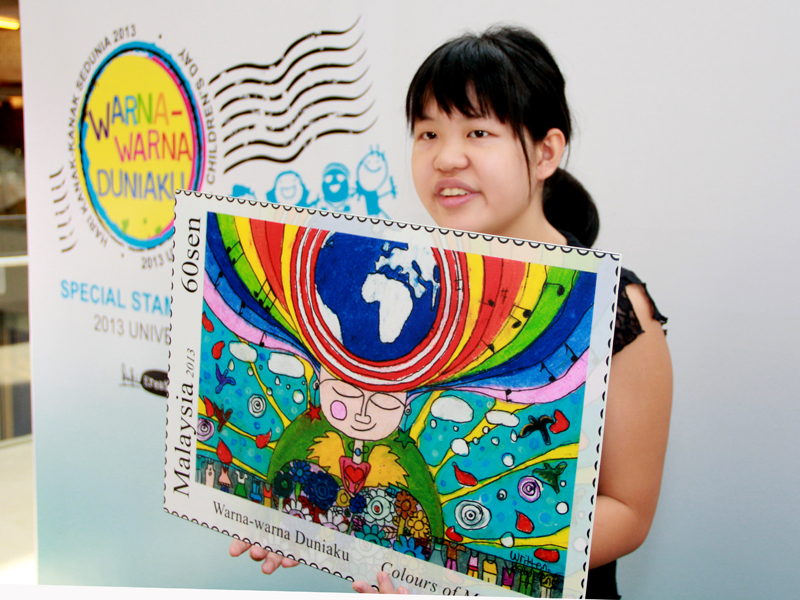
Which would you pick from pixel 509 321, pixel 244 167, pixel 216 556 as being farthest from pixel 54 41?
pixel 509 321

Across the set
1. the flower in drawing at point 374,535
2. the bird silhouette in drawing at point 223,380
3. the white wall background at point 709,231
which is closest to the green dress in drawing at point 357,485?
the flower in drawing at point 374,535

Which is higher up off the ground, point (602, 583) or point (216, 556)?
point (602, 583)

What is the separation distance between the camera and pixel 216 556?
5.90 feet

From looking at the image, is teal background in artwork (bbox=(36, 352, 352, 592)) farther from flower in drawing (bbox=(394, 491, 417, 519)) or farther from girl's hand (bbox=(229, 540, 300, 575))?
flower in drawing (bbox=(394, 491, 417, 519))

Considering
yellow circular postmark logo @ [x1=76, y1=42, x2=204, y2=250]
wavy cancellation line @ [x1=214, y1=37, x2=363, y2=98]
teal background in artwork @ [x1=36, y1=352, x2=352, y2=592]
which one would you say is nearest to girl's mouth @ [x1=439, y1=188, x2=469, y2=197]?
wavy cancellation line @ [x1=214, y1=37, x2=363, y2=98]

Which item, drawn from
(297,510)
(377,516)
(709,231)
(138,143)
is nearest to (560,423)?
(377,516)

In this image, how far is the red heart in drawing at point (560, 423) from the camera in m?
0.63

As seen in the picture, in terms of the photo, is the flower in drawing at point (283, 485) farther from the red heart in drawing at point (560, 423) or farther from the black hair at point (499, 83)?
the black hair at point (499, 83)

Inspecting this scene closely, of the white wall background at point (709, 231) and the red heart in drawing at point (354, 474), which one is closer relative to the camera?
the red heart in drawing at point (354, 474)

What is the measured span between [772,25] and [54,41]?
1.99 m

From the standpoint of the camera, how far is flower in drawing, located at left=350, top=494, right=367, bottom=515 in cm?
73

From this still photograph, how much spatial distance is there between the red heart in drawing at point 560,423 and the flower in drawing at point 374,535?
9.6 inches

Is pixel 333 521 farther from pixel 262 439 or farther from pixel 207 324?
pixel 207 324

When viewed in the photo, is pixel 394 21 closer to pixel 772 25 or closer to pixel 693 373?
pixel 772 25
